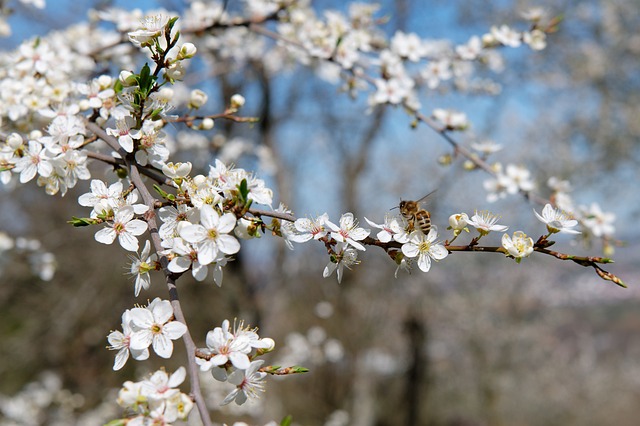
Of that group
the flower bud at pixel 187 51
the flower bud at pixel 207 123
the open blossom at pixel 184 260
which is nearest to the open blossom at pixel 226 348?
the open blossom at pixel 184 260

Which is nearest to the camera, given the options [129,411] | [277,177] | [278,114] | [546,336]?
[129,411]

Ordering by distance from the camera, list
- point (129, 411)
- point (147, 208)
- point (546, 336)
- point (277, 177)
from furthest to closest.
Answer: point (546, 336) < point (277, 177) < point (147, 208) < point (129, 411)

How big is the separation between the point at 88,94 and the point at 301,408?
813 centimetres

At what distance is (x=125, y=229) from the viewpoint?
118cm

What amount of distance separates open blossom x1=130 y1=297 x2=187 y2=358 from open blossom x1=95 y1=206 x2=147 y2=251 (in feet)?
0.65

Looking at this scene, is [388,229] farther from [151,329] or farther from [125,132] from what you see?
[125,132]

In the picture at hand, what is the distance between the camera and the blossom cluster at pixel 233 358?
996 millimetres

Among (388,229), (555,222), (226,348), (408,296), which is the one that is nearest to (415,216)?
(388,229)

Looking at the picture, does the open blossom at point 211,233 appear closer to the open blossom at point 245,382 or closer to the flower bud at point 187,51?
the open blossom at point 245,382

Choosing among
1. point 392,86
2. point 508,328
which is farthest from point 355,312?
point 392,86

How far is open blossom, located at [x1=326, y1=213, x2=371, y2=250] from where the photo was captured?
1.15 m

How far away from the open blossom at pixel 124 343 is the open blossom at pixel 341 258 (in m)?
0.42

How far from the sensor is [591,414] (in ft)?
35.4

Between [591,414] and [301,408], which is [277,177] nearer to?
[301,408]
